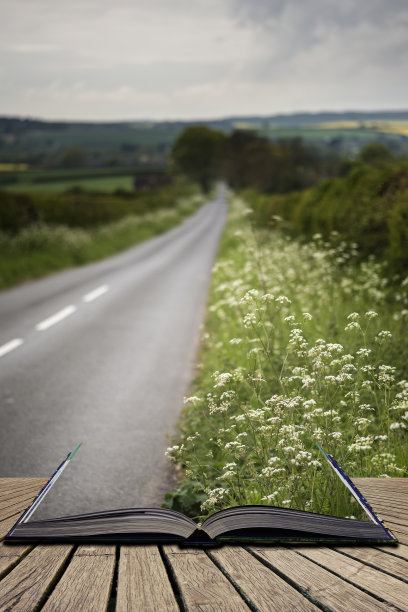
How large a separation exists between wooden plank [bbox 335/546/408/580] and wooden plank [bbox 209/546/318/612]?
36 cm

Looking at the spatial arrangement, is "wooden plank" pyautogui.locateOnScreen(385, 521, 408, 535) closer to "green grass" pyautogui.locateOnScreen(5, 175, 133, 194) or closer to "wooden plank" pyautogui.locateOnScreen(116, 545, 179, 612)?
"wooden plank" pyautogui.locateOnScreen(116, 545, 179, 612)

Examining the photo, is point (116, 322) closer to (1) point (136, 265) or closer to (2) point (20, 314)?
(2) point (20, 314)

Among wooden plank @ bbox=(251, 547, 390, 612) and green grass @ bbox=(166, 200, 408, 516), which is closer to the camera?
wooden plank @ bbox=(251, 547, 390, 612)

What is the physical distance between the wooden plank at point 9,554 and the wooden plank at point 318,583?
897 millimetres

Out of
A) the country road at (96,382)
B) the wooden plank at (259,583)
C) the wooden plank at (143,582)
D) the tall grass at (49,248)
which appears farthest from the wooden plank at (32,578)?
the tall grass at (49,248)

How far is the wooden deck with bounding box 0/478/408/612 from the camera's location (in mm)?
1874

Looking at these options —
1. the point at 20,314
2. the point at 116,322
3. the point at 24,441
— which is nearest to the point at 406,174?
the point at 116,322

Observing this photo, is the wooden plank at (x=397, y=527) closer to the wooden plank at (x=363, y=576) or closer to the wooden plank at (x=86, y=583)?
the wooden plank at (x=363, y=576)

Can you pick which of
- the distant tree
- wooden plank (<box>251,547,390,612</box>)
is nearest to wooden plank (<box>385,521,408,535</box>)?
wooden plank (<box>251,547,390,612</box>)

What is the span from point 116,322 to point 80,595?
9043 millimetres

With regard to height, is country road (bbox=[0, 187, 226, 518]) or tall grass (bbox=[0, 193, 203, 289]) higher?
country road (bbox=[0, 187, 226, 518])

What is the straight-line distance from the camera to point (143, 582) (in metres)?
2.01

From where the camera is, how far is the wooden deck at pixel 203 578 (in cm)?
187

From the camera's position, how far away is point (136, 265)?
65.4 feet
